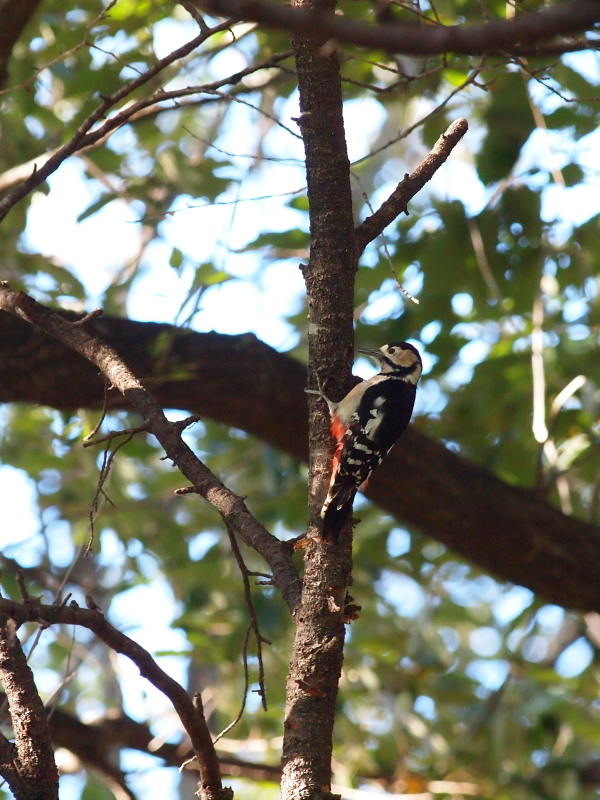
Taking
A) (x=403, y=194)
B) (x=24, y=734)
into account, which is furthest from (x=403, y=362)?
(x=24, y=734)

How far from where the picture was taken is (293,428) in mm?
4422

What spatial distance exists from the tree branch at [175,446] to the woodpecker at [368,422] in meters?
0.14

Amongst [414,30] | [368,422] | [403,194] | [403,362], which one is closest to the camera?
[414,30]

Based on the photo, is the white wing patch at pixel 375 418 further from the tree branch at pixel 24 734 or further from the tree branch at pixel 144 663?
the tree branch at pixel 24 734

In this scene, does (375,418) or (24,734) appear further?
(375,418)

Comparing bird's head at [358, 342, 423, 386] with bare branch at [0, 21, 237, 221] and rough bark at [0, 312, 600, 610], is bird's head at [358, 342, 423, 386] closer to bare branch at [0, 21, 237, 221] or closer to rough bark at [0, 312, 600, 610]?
rough bark at [0, 312, 600, 610]

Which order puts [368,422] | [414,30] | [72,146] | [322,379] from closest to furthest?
1. [414,30]
2. [322,379]
3. [72,146]
4. [368,422]

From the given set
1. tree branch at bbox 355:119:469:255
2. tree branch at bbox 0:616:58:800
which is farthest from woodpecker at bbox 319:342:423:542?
tree branch at bbox 0:616:58:800

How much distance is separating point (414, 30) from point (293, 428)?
11.5ft

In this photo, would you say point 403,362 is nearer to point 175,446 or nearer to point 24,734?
point 175,446

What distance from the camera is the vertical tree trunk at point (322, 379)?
77.1 inches

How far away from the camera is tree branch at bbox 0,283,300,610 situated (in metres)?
2.10

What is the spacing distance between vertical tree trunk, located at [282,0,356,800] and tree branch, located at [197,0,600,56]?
3.92ft

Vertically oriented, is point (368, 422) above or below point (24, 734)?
above
